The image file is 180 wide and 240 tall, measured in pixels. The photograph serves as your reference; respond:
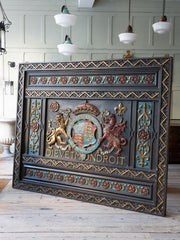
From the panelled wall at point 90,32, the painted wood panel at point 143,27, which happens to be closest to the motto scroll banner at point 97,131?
the panelled wall at point 90,32

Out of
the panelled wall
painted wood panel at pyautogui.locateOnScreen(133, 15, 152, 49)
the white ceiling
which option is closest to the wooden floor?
the panelled wall

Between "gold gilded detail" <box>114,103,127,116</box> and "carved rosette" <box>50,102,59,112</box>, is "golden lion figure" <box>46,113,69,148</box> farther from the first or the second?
"gold gilded detail" <box>114,103,127,116</box>

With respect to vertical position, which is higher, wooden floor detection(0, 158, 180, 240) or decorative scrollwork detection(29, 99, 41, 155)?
decorative scrollwork detection(29, 99, 41, 155)

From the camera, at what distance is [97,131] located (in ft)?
10.8

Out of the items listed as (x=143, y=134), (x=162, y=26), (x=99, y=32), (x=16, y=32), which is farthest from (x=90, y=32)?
(x=143, y=134)

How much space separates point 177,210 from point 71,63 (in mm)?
2184

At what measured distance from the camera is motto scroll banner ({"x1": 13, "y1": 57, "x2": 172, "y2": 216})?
9.80 feet

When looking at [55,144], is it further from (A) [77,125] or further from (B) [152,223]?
(B) [152,223]

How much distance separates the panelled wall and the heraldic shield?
399cm

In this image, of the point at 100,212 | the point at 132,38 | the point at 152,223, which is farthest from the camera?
the point at 132,38

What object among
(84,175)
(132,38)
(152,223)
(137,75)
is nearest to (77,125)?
(84,175)

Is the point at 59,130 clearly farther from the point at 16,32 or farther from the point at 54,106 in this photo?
the point at 16,32

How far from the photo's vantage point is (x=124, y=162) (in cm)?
316

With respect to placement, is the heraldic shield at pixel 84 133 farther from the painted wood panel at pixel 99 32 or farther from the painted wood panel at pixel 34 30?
the painted wood panel at pixel 34 30
